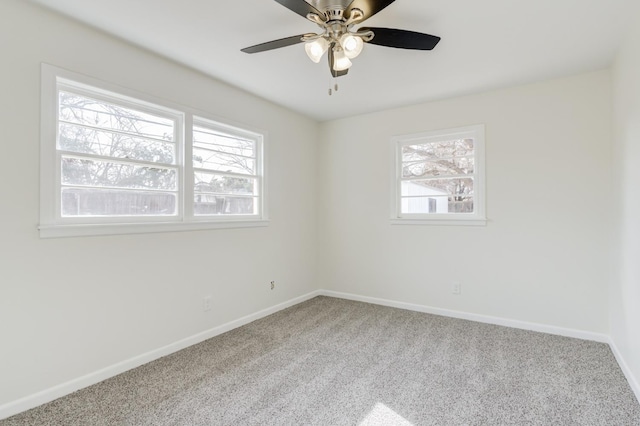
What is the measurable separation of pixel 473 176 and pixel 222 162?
2751 millimetres

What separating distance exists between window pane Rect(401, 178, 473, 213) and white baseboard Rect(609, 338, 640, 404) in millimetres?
1673

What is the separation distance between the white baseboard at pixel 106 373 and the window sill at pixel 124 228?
3.26 feet

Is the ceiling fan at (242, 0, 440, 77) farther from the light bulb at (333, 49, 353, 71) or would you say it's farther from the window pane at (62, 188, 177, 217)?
the window pane at (62, 188, 177, 217)

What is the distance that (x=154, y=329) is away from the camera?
266 cm

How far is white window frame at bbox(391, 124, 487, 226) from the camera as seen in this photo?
3.49 meters

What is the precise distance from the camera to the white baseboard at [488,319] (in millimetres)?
3021

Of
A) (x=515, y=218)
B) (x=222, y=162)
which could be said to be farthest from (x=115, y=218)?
(x=515, y=218)

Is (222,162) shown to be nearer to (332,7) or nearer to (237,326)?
(237,326)

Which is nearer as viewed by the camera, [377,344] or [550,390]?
[550,390]

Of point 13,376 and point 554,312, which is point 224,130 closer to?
point 13,376

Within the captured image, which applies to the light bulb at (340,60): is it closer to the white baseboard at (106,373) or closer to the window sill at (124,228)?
the window sill at (124,228)

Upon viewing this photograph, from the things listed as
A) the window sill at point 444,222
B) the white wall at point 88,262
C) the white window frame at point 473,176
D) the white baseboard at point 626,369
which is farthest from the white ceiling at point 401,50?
the white baseboard at point 626,369

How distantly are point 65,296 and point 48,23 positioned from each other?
5.96 ft

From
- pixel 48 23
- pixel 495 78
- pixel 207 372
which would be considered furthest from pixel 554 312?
pixel 48 23
